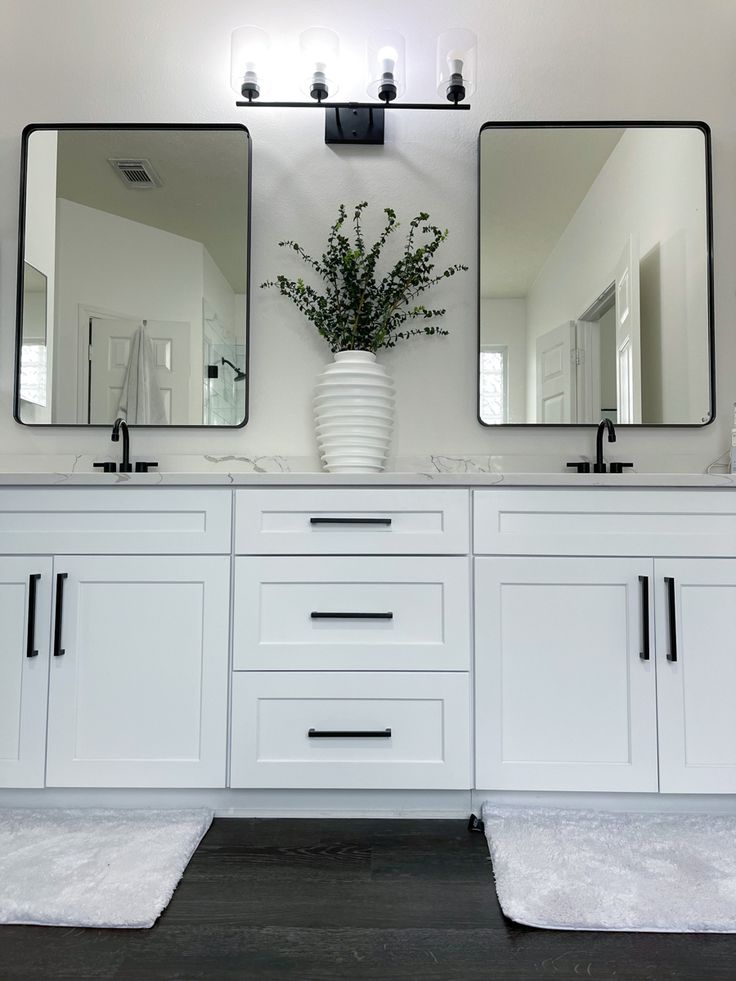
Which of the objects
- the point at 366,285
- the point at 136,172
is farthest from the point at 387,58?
the point at 136,172

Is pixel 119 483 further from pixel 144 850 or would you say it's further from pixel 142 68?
pixel 142 68

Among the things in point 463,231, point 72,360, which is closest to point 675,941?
point 463,231

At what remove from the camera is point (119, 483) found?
5.46 feet

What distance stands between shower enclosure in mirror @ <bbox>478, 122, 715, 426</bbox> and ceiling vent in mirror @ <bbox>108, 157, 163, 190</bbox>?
109 cm

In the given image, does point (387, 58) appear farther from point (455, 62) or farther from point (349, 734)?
point (349, 734)

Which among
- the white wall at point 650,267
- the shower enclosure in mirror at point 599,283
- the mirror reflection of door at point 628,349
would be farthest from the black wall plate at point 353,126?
the mirror reflection of door at point 628,349

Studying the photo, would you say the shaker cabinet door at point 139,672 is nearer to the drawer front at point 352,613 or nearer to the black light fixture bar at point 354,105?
the drawer front at point 352,613

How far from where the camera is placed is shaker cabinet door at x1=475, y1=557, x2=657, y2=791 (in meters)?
1.60

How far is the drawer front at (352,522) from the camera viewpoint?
1651 millimetres

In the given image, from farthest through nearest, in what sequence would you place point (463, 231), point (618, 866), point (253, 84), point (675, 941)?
point (463, 231), point (253, 84), point (618, 866), point (675, 941)

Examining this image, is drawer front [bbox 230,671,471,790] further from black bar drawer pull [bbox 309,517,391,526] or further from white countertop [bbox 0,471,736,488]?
white countertop [bbox 0,471,736,488]

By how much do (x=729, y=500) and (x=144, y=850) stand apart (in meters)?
1.65

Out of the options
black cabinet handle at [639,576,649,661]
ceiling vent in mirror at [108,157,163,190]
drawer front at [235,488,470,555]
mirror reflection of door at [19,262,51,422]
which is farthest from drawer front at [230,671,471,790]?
ceiling vent in mirror at [108,157,163,190]

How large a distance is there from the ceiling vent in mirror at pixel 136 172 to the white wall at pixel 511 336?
3.83ft
